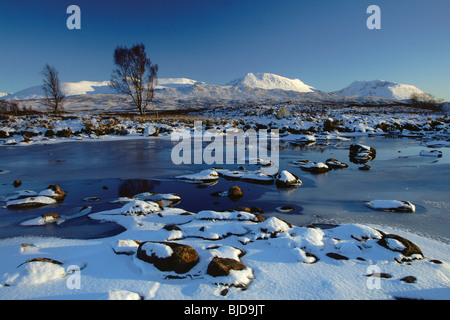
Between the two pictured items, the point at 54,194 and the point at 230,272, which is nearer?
the point at 230,272

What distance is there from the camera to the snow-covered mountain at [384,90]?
148625mm

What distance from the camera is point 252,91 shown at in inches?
4562

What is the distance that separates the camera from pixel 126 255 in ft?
8.54

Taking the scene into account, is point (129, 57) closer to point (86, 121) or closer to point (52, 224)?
point (86, 121)

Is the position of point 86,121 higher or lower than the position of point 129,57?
lower

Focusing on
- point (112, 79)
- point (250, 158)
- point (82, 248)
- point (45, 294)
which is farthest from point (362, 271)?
point (112, 79)

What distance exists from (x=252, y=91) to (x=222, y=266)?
119m

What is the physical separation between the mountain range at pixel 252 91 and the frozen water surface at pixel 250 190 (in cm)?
9042

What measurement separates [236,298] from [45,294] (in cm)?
155

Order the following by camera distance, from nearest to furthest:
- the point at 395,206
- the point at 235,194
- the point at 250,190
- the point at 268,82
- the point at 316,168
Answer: the point at 395,206
the point at 235,194
the point at 250,190
the point at 316,168
the point at 268,82

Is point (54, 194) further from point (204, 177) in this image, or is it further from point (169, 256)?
point (169, 256)

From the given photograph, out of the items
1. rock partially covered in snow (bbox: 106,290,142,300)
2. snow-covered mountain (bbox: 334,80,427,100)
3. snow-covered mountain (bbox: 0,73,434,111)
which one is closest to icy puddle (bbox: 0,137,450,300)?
rock partially covered in snow (bbox: 106,290,142,300)

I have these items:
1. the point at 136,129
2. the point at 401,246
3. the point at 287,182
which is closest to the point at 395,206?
the point at 401,246

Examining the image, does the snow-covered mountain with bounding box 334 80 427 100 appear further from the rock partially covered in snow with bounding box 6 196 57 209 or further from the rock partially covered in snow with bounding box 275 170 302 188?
the rock partially covered in snow with bounding box 6 196 57 209
